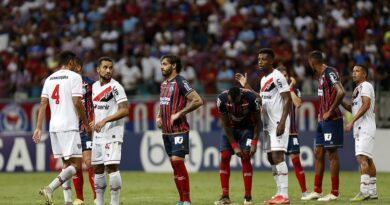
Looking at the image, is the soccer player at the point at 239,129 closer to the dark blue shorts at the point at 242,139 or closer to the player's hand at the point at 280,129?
the dark blue shorts at the point at 242,139

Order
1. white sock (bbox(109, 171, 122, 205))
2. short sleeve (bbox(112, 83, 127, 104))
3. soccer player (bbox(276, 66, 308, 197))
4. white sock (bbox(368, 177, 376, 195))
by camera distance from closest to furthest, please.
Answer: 1. white sock (bbox(109, 171, 122, 205))
2. short sleeve (bbox(112, 83, 127, 104))
3. white sock (bbox(368, 177, 376, 195))
4. soccer player (bbox(276, 66, 308, 197))

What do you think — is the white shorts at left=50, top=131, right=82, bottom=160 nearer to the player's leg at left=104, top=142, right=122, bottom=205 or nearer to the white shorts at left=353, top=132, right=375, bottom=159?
the player's leg at left=104, top=142, right=122, bottom=205

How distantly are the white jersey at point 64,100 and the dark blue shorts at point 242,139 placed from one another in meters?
2.71

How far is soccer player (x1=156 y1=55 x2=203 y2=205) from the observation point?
15.0m

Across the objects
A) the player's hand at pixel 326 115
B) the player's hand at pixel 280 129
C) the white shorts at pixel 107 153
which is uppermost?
the player's hand at pixel 326 115

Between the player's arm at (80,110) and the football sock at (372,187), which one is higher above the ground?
the player's arm at (80,110)

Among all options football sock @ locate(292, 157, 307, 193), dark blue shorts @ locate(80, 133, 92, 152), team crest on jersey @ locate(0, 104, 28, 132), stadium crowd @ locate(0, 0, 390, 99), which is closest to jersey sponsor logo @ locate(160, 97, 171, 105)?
dark blue shorts @ locate(80, 133, 92, 152)

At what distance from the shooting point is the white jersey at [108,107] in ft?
47.6

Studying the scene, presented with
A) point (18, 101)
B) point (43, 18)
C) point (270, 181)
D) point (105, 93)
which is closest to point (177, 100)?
point (105, 93)

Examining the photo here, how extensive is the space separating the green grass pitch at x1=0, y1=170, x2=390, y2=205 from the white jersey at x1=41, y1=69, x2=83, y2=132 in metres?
2.22

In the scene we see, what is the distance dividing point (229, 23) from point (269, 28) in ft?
4.84

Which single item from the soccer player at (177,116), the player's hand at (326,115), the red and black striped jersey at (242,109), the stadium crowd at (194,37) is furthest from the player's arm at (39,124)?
the stadium crowd at (194,37)

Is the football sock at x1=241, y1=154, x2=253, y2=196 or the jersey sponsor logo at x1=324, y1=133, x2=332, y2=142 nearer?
the football sock at x1=241, y1=154, x2=253, y2=196

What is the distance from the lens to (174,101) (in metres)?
15.2
